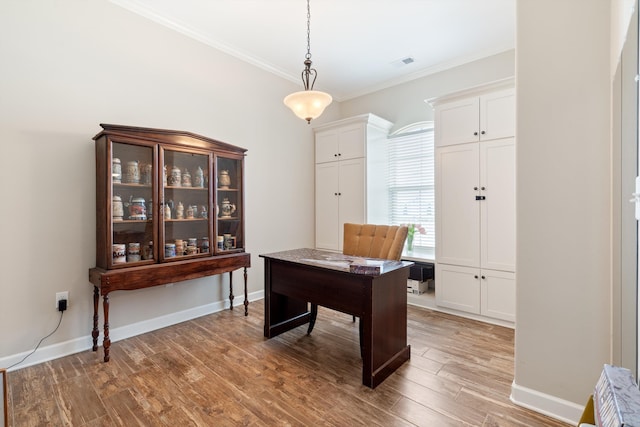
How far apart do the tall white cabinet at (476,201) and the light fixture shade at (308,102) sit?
171 cm

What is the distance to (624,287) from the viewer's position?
54.6 inches

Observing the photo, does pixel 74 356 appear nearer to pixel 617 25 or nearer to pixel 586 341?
pixel 586 341

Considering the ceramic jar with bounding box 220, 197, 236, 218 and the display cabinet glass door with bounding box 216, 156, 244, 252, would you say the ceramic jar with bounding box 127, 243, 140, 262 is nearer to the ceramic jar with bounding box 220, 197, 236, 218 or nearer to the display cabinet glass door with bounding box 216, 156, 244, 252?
the display cabinet glass door with bounding box 216, 156, 244, 252

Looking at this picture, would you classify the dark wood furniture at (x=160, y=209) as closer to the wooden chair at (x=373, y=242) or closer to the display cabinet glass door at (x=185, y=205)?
the display cabinet glass door at (x=185, y=205)

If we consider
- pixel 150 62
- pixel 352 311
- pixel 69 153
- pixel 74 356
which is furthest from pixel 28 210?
pixel 352 311

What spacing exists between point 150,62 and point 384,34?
2343mm

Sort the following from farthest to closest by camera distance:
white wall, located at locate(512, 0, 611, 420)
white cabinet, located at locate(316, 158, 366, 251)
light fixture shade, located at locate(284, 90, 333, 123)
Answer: white cabinet, located at locate(316, 158, 366, 251) < light fixture shade, located at locate(284, 90, 333, 123) < white wall, located at locate(512, 0, 611, 420)

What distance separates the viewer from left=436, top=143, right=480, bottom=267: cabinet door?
3146mm

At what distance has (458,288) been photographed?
327 centimetres

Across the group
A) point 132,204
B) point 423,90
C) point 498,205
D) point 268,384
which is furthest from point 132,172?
point 423,90

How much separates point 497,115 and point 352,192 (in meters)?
1.86

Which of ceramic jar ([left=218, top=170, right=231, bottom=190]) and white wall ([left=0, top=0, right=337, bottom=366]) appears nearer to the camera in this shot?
white wall ([left=0, top=0, right=337, bottom=366])

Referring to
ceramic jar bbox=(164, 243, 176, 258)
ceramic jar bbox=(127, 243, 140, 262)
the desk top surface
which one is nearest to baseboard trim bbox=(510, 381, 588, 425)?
the desk top surface

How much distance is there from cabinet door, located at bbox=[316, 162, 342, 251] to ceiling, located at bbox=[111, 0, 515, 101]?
1.34m
